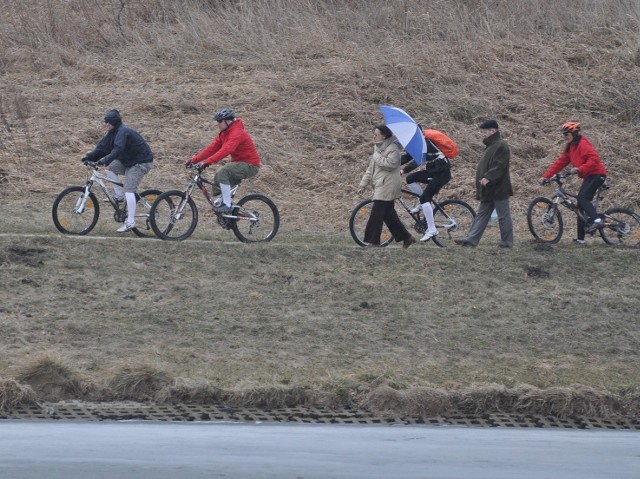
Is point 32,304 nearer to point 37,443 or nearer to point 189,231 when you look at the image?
point 189,231

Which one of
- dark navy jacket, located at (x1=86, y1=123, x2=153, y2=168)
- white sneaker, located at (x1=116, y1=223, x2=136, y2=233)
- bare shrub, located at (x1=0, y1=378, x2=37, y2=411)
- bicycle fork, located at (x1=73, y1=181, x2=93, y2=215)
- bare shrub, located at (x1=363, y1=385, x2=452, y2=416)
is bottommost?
bare shrub, located at (x1=0, y1=378, x2=37, y2=411)

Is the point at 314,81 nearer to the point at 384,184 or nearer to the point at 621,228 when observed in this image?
the point at 621,228

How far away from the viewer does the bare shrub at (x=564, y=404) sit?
12492 millimetres

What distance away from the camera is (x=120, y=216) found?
1748cm

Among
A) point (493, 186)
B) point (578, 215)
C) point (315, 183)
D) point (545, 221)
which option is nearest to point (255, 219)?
point (493, 186)

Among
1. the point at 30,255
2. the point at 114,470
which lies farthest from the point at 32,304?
the point at 114,470

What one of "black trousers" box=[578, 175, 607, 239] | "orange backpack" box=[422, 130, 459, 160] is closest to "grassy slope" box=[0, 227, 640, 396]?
"black trousers" box=[578, 175, 607, 239]

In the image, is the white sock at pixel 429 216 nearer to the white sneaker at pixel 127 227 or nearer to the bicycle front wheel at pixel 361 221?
the bicycle front wheel at pixel 361 221

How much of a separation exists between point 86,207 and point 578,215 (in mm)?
6952

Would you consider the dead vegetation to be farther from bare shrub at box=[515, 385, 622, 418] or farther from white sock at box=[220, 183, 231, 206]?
white sock at box=[220, 183, 231, 206]

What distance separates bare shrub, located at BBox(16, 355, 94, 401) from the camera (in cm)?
1216

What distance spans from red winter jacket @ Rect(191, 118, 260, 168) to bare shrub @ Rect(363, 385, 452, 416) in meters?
5.41

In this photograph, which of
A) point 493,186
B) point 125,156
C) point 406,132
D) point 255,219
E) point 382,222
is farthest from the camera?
point 493,186

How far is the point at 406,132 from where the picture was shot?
55.9 feet
